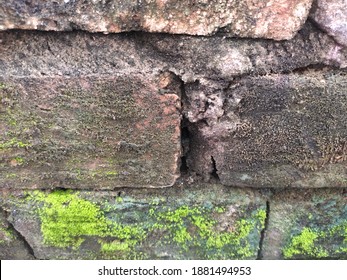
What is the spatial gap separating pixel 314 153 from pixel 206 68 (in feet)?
1.53

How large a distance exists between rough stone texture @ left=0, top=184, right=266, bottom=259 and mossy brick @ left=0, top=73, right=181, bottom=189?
79mm

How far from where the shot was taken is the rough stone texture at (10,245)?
4.90ft

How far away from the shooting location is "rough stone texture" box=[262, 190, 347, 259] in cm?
139

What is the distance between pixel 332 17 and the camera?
3.28ft

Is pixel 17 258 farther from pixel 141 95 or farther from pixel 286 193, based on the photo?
pixel 286 193

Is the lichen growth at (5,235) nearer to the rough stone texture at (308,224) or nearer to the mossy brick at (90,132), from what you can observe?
the mossy brick at (90,132)

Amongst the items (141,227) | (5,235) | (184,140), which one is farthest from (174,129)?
(5,235)

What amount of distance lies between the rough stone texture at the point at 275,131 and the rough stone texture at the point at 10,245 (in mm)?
769

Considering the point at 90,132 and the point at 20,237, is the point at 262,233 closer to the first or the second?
the point at 90,132

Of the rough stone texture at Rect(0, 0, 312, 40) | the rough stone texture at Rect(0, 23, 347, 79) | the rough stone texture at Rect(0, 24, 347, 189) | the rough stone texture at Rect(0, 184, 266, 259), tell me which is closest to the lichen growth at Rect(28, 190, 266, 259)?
the rough stone texture at Rect(0, 184, 266, 259)

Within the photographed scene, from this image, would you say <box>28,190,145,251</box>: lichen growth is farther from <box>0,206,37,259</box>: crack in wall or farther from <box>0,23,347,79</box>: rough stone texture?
<box>0,23,347,79</box>: rough stone texture

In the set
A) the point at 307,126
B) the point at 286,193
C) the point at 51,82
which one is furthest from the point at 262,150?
the point at 51,82

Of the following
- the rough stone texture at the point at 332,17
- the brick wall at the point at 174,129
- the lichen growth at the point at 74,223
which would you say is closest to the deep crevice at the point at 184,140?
the brick wall at the point at 174,129

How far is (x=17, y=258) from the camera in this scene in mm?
1610
